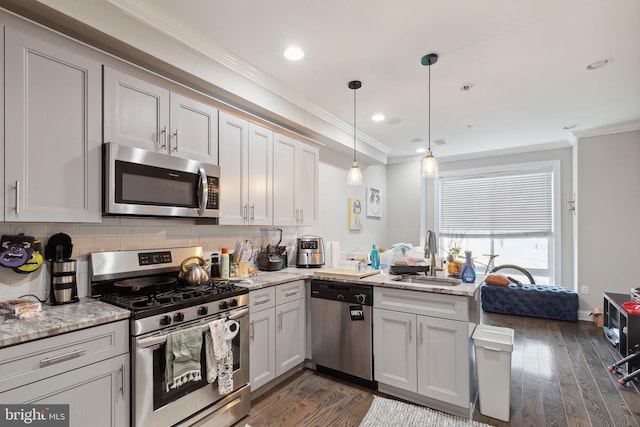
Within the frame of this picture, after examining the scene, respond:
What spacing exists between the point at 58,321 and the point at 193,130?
1526 millimetres

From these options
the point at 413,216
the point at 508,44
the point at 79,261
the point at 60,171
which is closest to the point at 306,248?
the point at 79,261

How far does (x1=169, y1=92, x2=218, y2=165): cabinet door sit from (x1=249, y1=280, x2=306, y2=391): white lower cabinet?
1178mm

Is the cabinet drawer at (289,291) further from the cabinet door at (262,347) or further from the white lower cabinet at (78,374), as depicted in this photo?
the white lower cabinet at (78,374)

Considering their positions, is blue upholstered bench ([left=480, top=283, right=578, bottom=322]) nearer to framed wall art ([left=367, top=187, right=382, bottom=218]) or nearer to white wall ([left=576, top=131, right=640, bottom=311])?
white wall ([left=576, top=131, right=640, bottom=311])

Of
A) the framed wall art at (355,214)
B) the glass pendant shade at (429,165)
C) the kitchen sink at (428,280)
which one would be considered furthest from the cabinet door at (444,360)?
the framed wall art at (355,214)

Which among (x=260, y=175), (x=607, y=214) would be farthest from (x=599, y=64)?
(x=260, y=175)

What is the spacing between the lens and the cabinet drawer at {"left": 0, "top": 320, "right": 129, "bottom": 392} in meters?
1.33

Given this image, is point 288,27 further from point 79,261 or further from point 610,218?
point 610,218

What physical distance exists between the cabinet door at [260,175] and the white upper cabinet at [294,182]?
77 mm

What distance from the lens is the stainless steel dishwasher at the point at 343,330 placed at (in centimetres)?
272

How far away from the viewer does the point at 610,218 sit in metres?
4.50

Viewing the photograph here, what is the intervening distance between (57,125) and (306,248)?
245cm

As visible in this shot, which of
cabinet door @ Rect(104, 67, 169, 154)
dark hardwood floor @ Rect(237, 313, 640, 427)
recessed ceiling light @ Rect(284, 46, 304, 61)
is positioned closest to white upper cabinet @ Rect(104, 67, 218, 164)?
cabinet door @ Rect(104, 67, 169, 154)

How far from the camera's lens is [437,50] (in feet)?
8.43
